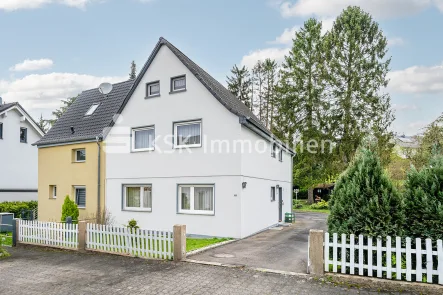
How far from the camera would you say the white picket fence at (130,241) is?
30.9 feet

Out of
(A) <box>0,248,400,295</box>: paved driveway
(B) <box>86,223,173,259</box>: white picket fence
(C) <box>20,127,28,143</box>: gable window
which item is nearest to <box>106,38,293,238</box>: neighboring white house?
(B) <box>86,223,173,259</box>: white picket fence

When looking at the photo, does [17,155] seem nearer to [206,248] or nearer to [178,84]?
[178,84]

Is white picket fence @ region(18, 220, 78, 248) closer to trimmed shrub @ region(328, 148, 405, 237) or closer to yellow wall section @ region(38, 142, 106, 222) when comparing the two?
yellow wall section @ region(38, 142, 106, 222)

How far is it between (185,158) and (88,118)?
8.26m

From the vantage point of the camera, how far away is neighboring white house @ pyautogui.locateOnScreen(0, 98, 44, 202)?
948 inches

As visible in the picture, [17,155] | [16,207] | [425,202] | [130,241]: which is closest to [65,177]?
[16,207]

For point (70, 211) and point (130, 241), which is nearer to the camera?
point (130, 241)

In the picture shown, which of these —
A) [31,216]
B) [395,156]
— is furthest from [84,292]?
[395,156]

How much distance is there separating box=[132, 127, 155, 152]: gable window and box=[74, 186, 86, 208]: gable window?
14.4ft

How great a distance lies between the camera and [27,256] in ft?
35.2

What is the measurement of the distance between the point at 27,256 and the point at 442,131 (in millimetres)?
18582

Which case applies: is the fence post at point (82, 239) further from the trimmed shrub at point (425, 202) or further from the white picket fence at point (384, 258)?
the trimmed shrub at point (425, 202)

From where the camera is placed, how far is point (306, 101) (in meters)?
33.3

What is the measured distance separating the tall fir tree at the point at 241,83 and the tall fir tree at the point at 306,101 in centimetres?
819
